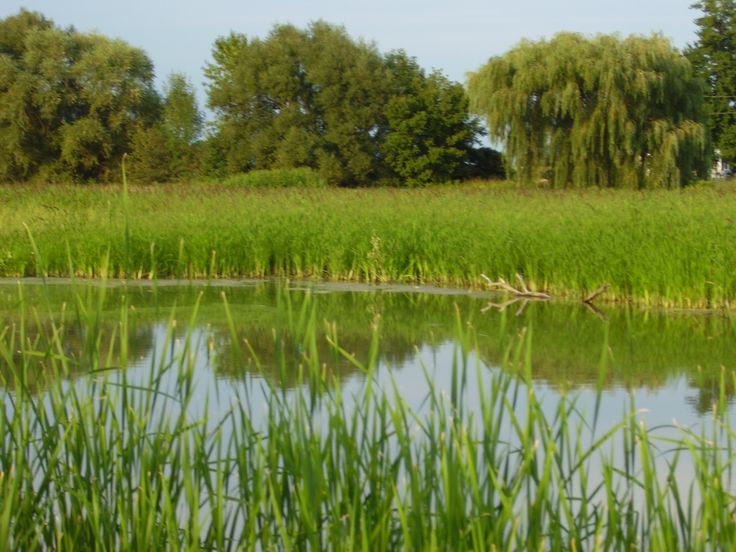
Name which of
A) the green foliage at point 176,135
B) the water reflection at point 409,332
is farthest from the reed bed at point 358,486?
the green foliage at point 176,135

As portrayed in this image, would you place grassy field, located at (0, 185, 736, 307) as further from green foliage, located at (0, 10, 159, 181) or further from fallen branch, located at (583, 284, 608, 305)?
green foliage, located at (0, 10, 159, 181)

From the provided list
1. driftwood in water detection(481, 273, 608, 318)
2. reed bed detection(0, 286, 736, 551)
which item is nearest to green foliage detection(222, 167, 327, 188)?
driftwood in water detection(481, 273, 608, 318)

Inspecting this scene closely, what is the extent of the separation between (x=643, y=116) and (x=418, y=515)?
2351cm

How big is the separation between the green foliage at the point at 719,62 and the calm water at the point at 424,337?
36464 millimetres

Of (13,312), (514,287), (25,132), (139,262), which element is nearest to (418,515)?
(13,312)

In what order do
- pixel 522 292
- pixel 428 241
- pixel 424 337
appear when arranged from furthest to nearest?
1. pixel 428 241
2. pixel 522 292
3. pixel 424 337

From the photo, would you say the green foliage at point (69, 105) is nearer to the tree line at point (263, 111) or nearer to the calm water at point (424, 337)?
the tree line at point (263, 111)

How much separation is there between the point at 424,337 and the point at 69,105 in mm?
35004

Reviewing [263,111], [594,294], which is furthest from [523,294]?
[263,111]

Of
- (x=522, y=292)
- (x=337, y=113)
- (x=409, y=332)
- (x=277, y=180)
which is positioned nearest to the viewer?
(x=409, y=332)

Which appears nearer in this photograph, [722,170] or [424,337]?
[424,337]

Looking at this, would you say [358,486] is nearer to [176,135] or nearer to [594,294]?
[594,294]

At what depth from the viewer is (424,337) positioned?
8.00 metres

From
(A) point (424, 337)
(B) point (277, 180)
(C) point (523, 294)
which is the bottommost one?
(A) point (424, 337)
